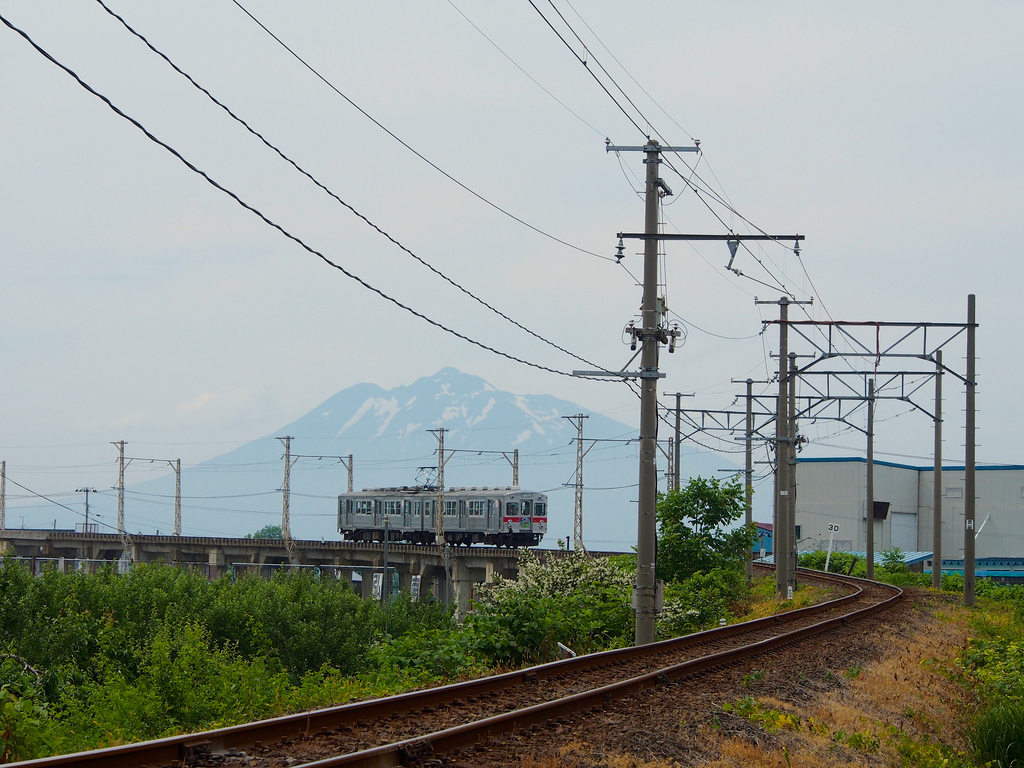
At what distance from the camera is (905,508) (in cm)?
7894

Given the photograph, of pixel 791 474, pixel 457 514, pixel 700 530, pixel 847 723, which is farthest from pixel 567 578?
pixel 457 514

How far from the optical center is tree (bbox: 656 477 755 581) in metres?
30.7

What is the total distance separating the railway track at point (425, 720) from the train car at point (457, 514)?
1897 inches

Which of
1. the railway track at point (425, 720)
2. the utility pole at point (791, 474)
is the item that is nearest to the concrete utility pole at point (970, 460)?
the utility pole at point (791, 474)

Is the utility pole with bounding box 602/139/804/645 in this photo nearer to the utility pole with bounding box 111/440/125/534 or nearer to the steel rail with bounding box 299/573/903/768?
the steel rail with bounding box 299/573/903/768

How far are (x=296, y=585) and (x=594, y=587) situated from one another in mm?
29042

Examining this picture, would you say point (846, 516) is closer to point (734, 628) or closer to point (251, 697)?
point (734, 628)

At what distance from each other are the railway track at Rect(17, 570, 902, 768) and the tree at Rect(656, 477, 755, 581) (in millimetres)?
14572

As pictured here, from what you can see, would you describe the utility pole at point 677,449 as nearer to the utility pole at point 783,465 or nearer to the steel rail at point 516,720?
the utility pole at point 783,465

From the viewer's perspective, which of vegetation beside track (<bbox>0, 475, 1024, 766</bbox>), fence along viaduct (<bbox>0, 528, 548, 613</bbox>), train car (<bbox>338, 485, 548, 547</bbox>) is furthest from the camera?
fence along viaduct (<bbox>0, 528, 548, 613</bbox>)

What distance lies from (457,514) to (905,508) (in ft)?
120

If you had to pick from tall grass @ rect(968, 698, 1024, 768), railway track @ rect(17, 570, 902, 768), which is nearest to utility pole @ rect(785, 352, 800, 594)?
railway track @ rect(17, 570, 902, 768)

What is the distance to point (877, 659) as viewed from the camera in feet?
54.9

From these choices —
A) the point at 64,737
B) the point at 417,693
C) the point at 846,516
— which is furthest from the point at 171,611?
the point at 846,516
